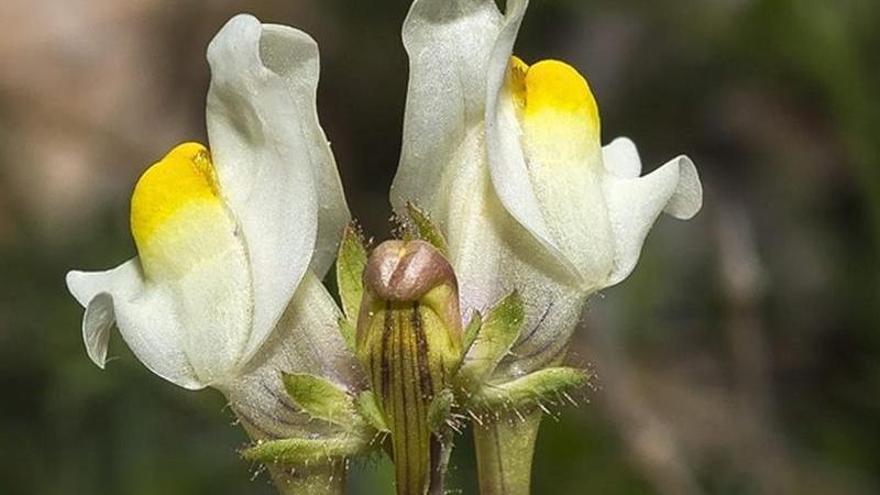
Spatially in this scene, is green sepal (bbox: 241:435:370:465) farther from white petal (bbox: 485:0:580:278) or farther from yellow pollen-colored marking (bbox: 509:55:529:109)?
yellow pollen-colored marking (bbox: 509:55:529:109)

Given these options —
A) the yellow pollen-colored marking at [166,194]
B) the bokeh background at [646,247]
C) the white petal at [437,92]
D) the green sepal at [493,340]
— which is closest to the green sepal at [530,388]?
the green sepal at [493,340]

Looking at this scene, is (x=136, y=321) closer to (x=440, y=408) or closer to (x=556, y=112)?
(x=440, y=408)

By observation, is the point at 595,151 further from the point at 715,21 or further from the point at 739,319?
the point at 715,21

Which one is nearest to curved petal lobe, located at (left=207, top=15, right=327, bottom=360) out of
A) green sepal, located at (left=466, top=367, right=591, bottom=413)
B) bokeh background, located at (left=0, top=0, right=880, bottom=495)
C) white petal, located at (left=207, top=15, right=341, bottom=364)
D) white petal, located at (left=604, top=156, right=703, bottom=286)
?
white petal, located at (left=207, top=15, right=341, bottom=364)

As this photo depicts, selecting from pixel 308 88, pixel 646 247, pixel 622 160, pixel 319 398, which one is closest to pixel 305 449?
pixel 319 398

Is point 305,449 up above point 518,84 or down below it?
→ below

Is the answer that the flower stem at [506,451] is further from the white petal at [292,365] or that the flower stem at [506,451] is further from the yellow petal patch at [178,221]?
the yellow petal patch at [178,221]
